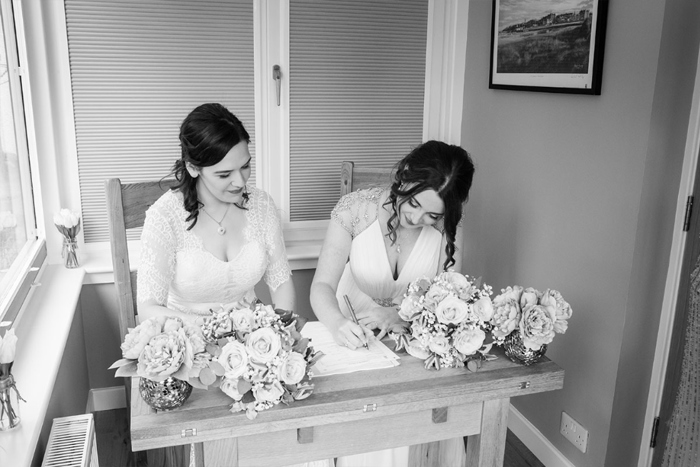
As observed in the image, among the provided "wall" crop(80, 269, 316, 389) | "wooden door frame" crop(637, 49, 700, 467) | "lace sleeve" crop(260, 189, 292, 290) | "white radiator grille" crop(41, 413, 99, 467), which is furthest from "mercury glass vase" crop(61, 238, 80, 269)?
"wooden door frame" crop(637, 49, 700, 467)

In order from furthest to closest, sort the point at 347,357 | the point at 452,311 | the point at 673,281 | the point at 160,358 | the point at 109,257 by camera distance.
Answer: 1. the point at 109,257
2. the point at 673,281
3. the point at 347,357
4. the point at 452,311
5. the point at 160,358

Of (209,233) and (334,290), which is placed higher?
(209,233)

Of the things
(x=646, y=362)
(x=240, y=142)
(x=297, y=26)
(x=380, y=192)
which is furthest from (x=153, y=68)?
(x=646, y=362)

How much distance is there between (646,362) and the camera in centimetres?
214

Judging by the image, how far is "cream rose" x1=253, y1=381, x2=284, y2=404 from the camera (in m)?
1.40

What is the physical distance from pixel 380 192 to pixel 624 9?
40.5 inches

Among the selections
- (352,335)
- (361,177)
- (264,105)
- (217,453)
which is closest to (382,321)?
(352,335)

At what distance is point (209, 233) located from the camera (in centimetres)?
222

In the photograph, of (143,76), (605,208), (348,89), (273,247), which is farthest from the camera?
(348,89)

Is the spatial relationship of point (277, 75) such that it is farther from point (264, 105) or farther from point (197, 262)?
point (197, 262)

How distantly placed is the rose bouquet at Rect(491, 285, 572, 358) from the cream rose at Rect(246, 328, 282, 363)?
24.7 inches

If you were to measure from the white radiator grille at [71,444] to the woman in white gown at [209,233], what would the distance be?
1.36 feet

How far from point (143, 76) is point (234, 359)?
185 cm

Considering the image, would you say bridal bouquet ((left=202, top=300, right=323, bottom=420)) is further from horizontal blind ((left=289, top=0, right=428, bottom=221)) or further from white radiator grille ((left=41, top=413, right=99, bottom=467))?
horizontal blind ((left=289, top=0, right=428, bottom=221))
